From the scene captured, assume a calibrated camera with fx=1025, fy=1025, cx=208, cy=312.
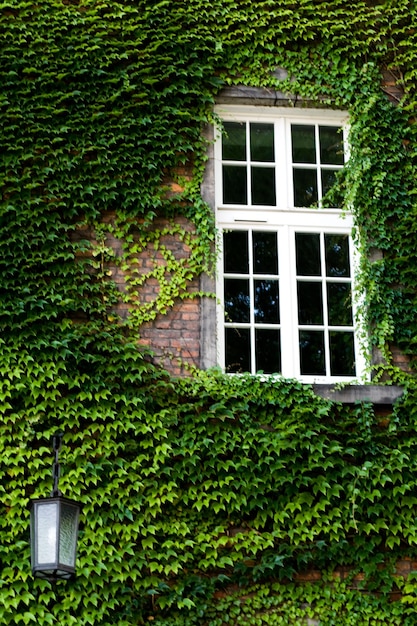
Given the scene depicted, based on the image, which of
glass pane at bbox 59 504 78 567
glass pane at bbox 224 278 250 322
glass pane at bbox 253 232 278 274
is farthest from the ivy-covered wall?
glass pane at bbox 59 504 78 567

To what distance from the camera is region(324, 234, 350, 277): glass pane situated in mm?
8125

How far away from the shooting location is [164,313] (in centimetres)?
761

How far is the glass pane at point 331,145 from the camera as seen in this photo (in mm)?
8398

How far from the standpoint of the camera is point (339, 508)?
710 cm

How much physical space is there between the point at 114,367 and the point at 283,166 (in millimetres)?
2245

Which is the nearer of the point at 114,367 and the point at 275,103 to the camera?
the point at 114,367

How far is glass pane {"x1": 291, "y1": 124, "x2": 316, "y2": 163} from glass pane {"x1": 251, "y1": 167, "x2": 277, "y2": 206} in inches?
9.9

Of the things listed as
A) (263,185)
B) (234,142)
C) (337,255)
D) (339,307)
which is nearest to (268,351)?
(339,307)

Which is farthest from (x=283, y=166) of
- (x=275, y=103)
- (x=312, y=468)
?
(x=312, y=468)

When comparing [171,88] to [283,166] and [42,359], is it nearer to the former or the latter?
[283,166]

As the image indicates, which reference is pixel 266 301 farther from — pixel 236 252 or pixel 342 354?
pixel 342 354

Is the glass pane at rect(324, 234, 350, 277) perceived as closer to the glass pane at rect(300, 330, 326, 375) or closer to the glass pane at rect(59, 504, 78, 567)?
the glass pane at rect(300, 330, 326, 375)

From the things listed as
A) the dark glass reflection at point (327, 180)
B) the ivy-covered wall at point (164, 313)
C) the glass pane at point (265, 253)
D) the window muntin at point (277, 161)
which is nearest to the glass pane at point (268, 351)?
the ivy-covered wall at point (164, 313)

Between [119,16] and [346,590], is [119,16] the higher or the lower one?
the higher one
